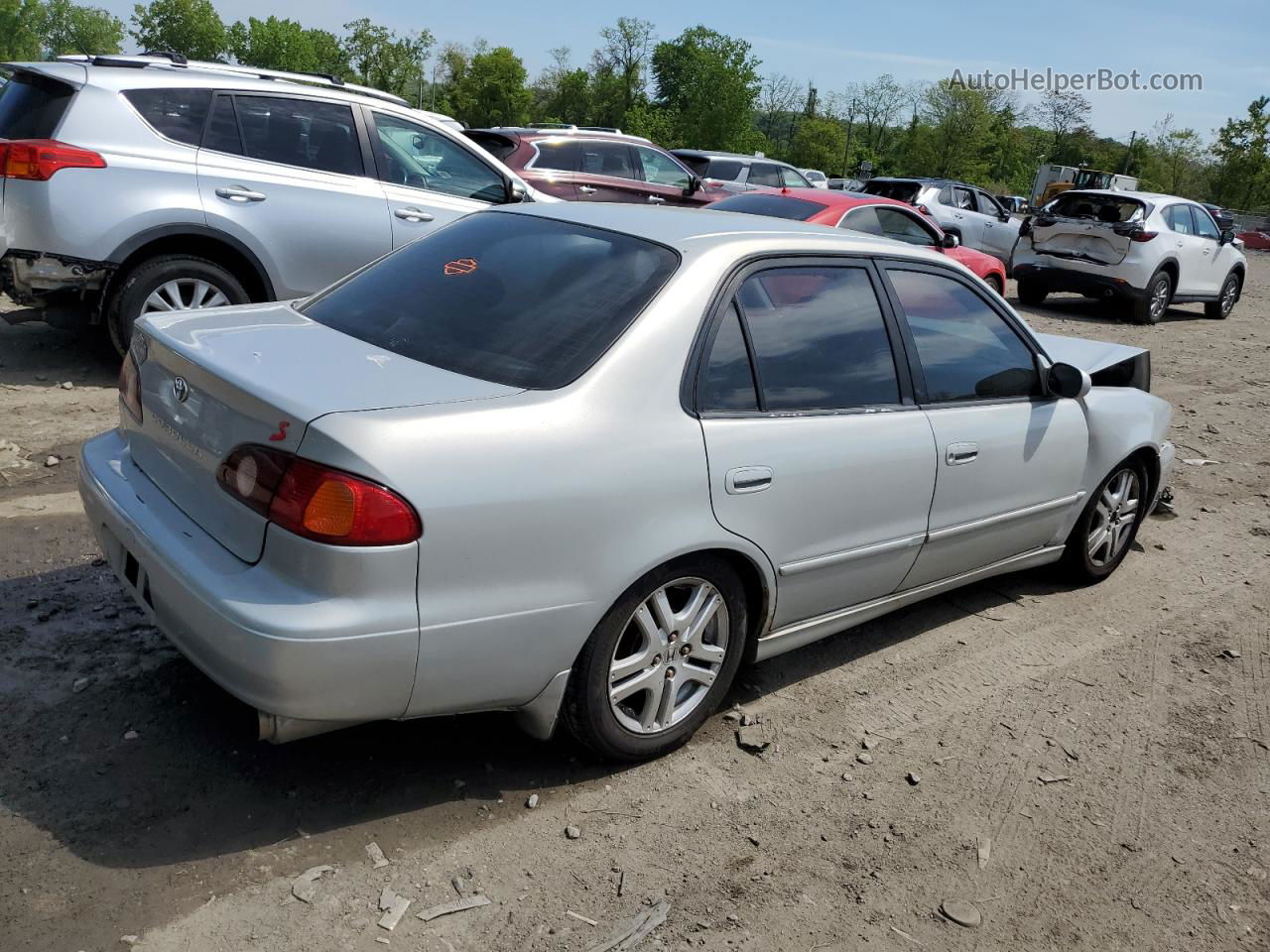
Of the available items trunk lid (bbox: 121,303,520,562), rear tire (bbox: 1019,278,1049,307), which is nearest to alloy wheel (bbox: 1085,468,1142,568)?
trunk lid (bbox: 121,303,520,562)

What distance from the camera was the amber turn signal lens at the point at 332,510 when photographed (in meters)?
2.62

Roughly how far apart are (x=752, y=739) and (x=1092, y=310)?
1414cm

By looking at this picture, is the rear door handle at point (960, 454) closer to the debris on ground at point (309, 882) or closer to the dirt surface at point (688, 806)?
the dirt surface at point (688, 806)

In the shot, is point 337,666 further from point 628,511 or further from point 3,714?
point 3,714

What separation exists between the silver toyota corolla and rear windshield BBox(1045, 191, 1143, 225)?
448 inches

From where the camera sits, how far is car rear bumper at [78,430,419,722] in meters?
2.62

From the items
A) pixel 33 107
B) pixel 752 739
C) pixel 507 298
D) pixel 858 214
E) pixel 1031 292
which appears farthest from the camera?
pixel 1031 292

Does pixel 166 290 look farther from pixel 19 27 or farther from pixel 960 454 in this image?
pixel 19 27

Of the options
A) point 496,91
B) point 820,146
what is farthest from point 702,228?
point 496,91

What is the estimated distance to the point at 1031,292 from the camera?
1532 centimetres

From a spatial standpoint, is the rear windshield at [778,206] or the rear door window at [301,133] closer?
the rear door window at [301,133]

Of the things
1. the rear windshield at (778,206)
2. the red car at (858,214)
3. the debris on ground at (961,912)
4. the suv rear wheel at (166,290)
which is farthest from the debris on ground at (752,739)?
the rear windshield at (778,206)

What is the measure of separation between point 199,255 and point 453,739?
15.4 feet

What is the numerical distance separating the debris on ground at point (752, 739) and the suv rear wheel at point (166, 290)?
4481 mm
